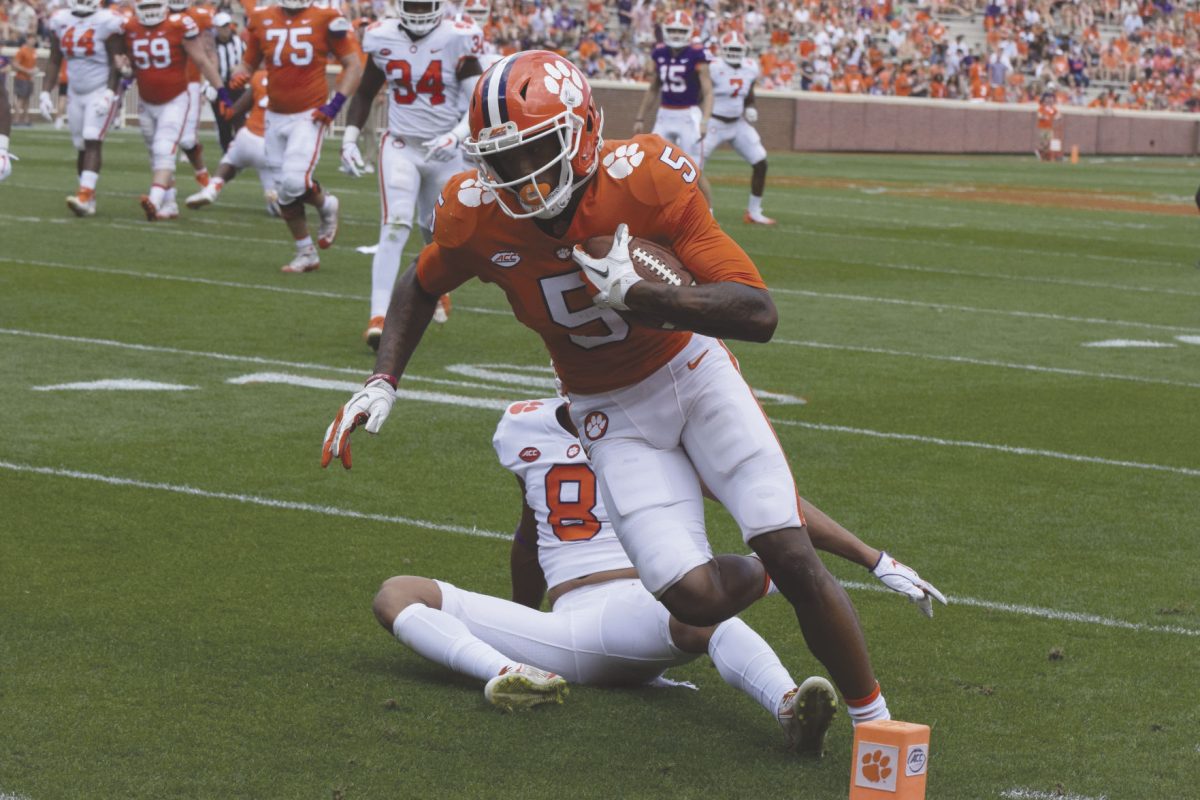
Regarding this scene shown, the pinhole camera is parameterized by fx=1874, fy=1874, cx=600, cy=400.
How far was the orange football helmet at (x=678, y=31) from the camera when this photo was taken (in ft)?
58.5

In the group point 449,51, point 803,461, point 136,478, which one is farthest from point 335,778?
point 449,51

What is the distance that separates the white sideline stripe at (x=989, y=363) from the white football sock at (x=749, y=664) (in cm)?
583

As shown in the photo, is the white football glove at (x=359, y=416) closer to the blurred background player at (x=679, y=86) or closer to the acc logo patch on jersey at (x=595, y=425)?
the acc logo patch on jersey at (x=595, y=425)

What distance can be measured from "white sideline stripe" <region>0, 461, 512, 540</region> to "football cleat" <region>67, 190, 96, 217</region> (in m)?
9.62

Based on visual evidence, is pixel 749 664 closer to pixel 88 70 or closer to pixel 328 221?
pixel 328 221

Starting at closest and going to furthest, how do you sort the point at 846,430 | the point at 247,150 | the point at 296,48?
the point at 846,430, the point at 296,48, the point at 247,150

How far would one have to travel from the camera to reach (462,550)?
596 centimetres

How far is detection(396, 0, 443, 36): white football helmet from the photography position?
415 inches

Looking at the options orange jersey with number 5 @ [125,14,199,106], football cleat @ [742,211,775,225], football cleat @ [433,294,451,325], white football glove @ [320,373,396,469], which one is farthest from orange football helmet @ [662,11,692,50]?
white football glove @ [320,373,396,469]

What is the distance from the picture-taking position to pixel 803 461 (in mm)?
7465

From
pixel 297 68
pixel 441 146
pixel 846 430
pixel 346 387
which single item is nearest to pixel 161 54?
pixel 297 68

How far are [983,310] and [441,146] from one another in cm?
421

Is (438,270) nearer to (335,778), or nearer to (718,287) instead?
(718,287)

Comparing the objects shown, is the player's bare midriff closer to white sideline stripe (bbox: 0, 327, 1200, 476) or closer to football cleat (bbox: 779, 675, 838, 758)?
football cleat (bbox: 779, 675, 838, 758)
